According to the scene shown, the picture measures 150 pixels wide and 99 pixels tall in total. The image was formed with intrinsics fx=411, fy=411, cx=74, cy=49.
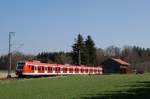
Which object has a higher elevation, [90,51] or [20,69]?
[90,51]

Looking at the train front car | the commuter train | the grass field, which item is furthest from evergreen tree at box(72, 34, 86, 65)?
the grass field

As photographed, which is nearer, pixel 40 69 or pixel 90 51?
pixel 40 69

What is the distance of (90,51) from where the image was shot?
132 metres

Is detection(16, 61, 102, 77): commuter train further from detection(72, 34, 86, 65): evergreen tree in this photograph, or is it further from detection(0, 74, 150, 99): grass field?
detection(72, 34, 86, 65): evergreen tree

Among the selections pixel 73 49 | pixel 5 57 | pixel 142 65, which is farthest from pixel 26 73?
pixel 142 65

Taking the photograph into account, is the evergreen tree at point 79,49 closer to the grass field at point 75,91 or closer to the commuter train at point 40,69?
the commuter train at point 40,69

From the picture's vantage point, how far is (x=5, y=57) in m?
161

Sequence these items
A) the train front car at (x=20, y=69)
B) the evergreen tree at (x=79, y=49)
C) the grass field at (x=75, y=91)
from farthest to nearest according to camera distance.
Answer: the evergreen tree at (x=79, y=49) → the train front car at (x=20, y=69) → the grass field at (x=75, y=91)

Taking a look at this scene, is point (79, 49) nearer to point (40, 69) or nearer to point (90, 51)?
point (90, 51)

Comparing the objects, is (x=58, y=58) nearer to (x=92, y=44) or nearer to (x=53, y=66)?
(x=92, y=44)


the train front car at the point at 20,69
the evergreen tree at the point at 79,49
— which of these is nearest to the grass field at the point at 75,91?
the train front car at the point at 20,69

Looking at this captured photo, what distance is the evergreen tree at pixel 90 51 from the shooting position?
129m

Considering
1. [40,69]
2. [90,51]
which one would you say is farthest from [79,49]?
[40,69]

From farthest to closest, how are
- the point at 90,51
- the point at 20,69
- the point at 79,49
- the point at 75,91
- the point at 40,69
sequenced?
the point at 90,51, the point at 79,49, the point at 40,69, the point at 20,69, the point at 75,91
